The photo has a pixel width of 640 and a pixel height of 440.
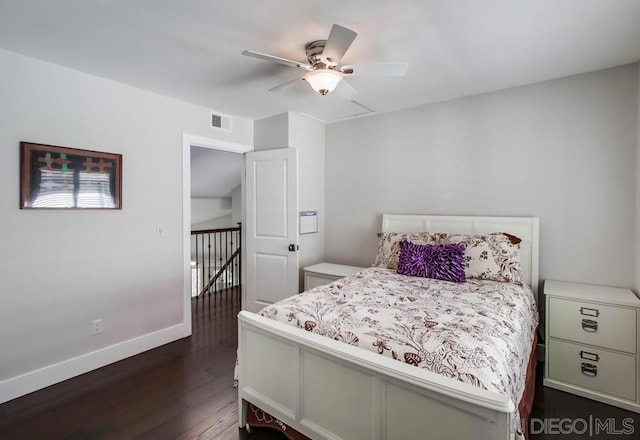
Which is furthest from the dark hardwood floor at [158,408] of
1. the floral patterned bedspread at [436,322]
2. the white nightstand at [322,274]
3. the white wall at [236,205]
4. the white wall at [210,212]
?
the white wall at [236,205]

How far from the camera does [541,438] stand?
1853mm

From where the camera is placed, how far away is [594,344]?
221 cm

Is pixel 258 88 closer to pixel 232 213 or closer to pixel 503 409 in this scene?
pixel 503 409

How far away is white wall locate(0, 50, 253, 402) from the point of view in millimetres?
2215

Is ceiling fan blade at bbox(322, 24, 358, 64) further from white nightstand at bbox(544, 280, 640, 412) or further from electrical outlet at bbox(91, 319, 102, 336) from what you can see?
electrical outlet at bbox(91, 319, 102, 336)

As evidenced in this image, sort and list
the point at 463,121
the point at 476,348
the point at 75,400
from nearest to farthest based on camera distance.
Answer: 1. the point at 476,348
2. the point at 75,400
3. the point at 463,121

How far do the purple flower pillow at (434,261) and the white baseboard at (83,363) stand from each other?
8.00 ft

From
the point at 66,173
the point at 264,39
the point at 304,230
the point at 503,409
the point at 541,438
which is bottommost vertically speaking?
the point at 541,438

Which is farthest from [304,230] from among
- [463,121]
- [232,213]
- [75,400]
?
[232,213]

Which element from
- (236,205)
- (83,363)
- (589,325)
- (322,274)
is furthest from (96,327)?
(236,205)

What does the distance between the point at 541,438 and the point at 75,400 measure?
10.2 ft

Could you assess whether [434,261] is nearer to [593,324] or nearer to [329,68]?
[593,324]

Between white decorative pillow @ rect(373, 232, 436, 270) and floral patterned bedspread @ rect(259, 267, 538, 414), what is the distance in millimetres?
479

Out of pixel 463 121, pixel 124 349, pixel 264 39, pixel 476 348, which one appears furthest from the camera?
pixel 463 121
